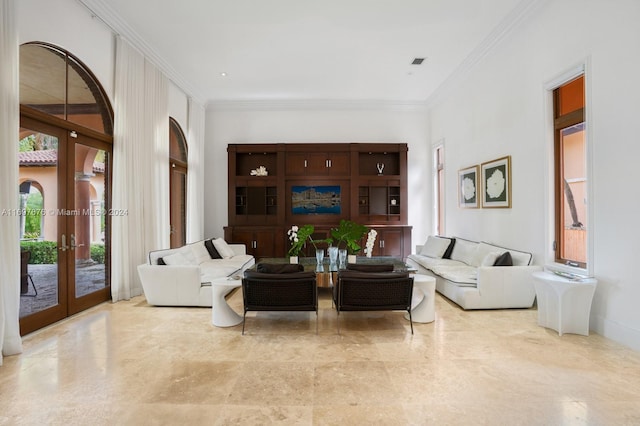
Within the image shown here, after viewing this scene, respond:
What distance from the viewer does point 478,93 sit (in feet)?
20.7

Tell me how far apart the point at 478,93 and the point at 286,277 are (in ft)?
16.8

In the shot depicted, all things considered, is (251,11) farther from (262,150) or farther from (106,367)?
(106,367)

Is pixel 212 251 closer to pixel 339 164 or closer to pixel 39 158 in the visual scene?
pixel 39 158

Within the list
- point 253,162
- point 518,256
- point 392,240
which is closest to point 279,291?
point 518,256

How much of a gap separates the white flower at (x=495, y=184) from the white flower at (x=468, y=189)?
1.82ft

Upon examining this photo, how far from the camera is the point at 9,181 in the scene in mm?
3297

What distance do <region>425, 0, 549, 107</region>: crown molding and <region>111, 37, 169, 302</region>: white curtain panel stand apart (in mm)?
5781

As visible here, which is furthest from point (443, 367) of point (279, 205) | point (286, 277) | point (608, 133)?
point (279, 205)

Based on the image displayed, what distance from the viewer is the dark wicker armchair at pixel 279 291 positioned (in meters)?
3.79

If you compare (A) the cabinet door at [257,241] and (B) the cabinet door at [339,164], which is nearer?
(A) the cabinet door at [257,241]

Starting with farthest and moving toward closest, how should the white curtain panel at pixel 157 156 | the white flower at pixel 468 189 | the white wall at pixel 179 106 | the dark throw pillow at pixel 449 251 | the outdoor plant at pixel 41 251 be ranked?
the white wall at pixel 179 106 < the dark throw pillow at pixel 449 251 < the white flower at pixel 468 189 < the white curtain panel at pixel 157 156 < the outdoor plant at pixel 41 251

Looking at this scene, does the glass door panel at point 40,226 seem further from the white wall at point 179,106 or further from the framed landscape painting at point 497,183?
the framed landscape painting at point 497,183

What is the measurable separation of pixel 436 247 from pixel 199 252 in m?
4.83

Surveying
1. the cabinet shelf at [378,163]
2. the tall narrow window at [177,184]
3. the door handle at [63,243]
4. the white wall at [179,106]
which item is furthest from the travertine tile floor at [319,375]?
the cabinet shelf at [378,163]
